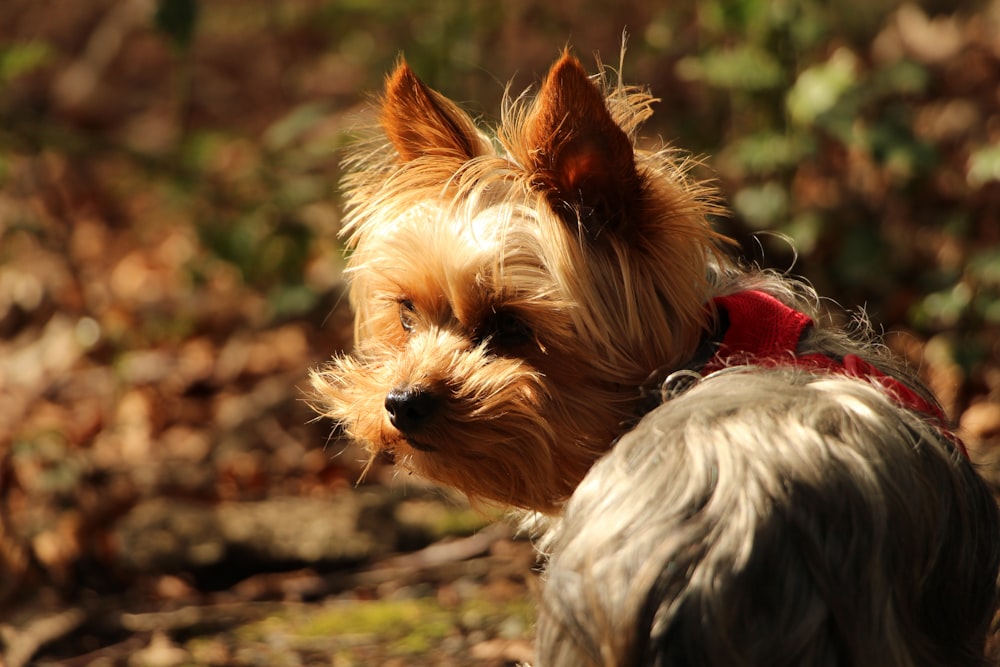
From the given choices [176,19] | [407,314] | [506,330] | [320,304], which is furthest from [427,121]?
[320,304]

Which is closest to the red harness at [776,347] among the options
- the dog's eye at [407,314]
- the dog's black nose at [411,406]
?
the dog's black nose at [411,406]

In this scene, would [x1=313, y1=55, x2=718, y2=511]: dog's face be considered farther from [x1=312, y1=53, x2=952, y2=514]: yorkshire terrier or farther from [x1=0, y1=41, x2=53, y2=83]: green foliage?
[x1=0, y1=41, x2=53, y2=83]: green foliage

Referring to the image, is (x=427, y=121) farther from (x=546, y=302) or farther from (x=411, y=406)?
(x=411, y=406)

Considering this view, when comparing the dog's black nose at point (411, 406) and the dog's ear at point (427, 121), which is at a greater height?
the dog's ear at point (427, 121)

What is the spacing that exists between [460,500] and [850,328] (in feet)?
6.27

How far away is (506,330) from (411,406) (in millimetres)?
305

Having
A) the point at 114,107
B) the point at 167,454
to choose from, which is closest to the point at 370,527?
the point at 167,454

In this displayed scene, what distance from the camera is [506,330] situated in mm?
2904

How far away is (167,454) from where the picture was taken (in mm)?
5742

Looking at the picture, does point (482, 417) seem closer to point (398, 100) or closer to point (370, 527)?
point (398, 100)

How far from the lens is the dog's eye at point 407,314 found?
10.1 feet

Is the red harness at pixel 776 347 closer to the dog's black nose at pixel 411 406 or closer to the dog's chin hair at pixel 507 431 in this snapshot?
the dog's chin hair at pixel 507 431

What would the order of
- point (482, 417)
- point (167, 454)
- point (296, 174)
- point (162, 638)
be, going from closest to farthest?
point (482, 417), point (162, 638), point (167, 454), point (296, 174)

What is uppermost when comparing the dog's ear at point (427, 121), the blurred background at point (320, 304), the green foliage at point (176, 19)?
the green foliage at point (176, 19)
